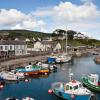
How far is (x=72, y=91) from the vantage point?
41938 mm

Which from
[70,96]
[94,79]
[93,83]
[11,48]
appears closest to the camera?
[70,96]

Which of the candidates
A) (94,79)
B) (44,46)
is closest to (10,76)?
(94,79)

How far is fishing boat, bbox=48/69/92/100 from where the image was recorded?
40500 mm

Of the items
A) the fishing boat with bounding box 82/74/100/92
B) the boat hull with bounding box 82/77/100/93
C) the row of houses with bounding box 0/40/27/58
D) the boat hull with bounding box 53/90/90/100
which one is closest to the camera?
the boat hull with bounding box 53/90/90/100

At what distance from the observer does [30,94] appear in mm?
47000

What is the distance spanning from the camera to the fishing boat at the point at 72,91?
133ft

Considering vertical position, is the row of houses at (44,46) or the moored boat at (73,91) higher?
the row of houses at (44,46)

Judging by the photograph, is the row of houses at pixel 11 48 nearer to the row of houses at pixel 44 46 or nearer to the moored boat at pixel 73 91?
the row of houses at pixel 44 46

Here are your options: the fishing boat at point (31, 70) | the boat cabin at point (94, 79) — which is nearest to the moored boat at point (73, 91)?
the boat cabin at point (94, 79)

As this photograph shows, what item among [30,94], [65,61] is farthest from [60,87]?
[65,61]

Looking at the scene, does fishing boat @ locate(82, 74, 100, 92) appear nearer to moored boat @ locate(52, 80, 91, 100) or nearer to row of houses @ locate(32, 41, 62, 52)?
moored boat @ locate(52, 80, 91, 100)

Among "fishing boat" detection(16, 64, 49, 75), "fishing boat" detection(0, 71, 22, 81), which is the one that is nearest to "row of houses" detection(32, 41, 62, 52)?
"fishing boat" detection(16, 64, 49, 75)

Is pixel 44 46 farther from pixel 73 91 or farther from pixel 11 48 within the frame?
pixel 73 91

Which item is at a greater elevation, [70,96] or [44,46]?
[44,46]
